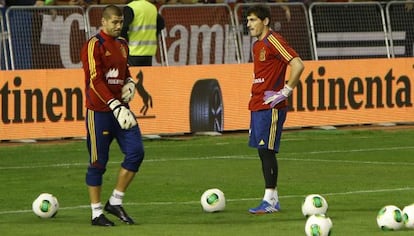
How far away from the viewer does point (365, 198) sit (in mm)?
16016

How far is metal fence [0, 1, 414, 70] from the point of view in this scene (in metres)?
24.4

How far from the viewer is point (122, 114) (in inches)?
530

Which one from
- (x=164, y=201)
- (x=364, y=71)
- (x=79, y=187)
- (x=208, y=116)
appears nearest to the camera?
(x=164, y=201)

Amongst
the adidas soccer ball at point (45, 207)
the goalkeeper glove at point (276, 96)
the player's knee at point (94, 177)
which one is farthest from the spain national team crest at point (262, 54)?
the adidas soccer ball at point (45, 207)

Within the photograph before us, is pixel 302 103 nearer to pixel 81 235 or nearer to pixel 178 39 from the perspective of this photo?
pixel 178 39

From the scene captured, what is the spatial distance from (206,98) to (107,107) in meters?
11.3

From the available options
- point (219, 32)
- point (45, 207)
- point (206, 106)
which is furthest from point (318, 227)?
point (219, 32)

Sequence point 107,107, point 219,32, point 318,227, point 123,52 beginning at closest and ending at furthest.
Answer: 1. point 318,227
2. point 107,107
3. point 123,52
4. point 219,32

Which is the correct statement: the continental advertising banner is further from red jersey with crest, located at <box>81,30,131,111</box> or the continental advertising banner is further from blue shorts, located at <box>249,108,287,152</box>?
red jersey with crest, located at <box>81,30,131,111</box>

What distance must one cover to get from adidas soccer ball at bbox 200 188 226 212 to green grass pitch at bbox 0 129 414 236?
0.10 meters

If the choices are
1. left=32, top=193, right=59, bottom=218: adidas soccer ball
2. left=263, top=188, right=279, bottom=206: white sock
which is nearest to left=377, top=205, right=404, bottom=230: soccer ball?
left=263, top=188, right=279, bottom=206: white sock

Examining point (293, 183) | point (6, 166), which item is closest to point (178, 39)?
point (6, 166)

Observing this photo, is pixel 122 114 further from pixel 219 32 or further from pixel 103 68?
pixel 219 32

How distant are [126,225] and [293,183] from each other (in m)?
4.54
